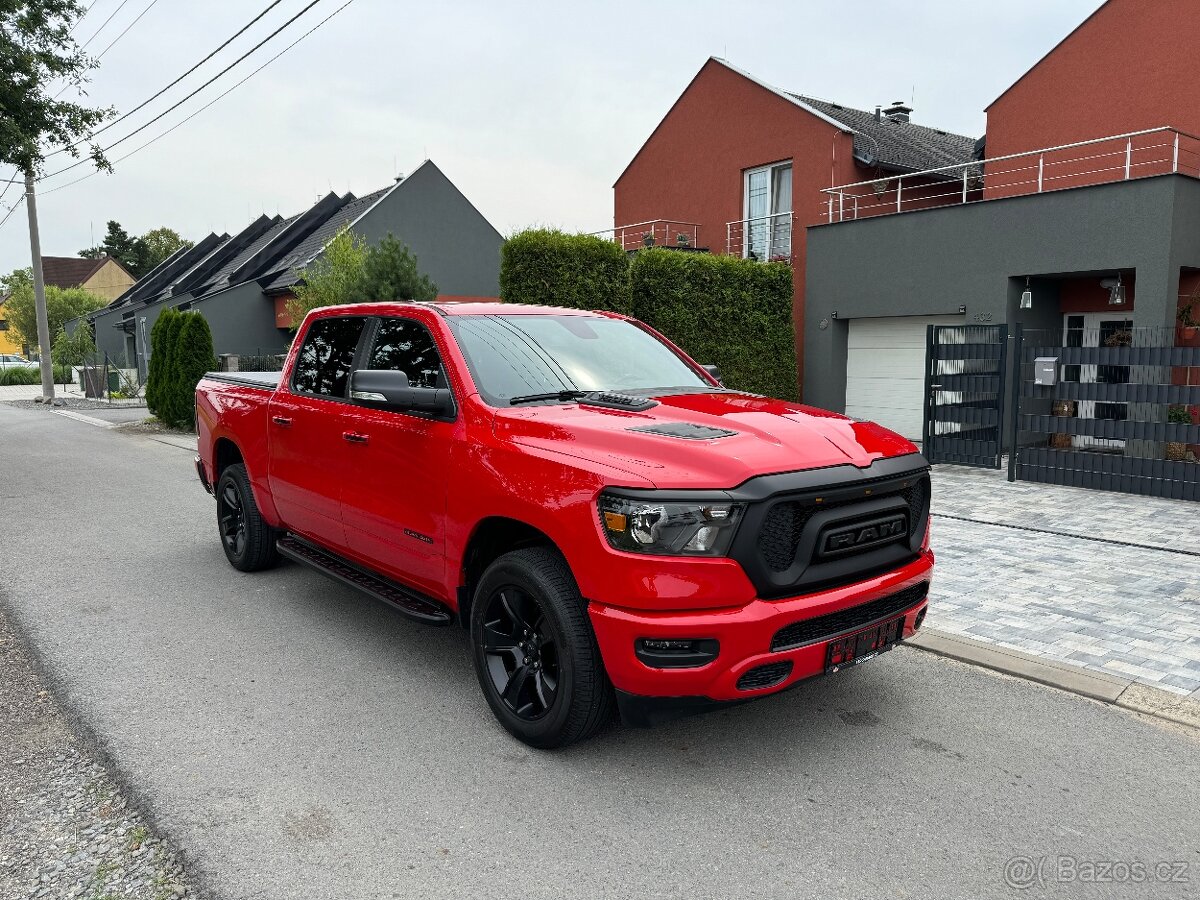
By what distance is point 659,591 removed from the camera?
3055 mm

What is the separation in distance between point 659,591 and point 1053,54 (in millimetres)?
16494

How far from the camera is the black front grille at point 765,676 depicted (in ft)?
10.2

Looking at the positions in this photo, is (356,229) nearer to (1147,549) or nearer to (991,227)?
(991,227)

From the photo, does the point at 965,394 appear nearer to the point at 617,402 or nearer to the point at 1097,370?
the point at 1097,370

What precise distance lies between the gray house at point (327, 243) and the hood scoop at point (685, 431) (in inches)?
1075

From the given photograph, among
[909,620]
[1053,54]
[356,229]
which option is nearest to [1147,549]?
[909,620]

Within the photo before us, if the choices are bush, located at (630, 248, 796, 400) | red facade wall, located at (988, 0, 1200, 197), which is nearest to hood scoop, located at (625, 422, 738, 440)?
bush, located at (630, 248, 796, 400)

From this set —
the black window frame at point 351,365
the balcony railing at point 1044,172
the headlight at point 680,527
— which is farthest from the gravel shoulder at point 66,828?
the balcony railing at point 1044,172

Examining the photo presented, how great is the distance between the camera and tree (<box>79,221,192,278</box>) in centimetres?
8519

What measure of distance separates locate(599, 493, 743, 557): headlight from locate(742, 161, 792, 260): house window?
1628cm

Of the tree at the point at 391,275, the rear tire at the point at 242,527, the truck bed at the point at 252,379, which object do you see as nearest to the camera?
the truck bed at the point at 252,379

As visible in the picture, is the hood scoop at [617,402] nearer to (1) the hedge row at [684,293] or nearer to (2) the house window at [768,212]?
(1) the hedge row at [684,293]

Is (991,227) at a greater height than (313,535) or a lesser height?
greater

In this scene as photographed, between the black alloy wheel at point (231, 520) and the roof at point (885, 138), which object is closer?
the black alloy wheel at point (231, 520)
